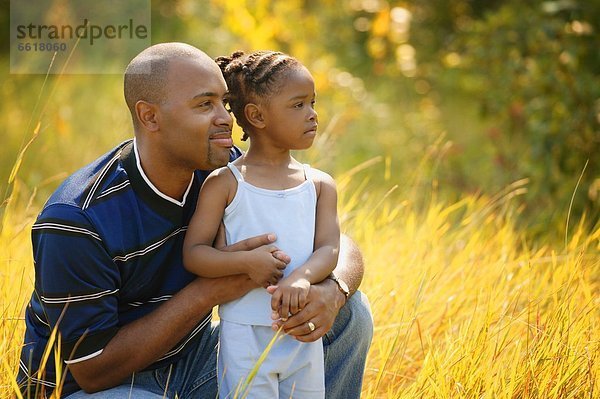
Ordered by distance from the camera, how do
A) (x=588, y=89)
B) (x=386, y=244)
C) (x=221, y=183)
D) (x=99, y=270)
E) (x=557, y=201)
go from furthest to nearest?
(x=557, y=201) < (x=588, y=89) < (x=386, y=244) < (x=221, y=183) < (x=99, y=270)

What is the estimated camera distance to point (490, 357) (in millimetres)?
2666

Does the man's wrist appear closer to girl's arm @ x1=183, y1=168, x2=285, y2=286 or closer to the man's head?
girl's arm @ x1=183, y1=168, x2=285, y2=286

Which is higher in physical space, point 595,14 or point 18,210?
point 595,14

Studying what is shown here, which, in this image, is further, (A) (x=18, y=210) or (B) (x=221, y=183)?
(A) (x=18, y=210)

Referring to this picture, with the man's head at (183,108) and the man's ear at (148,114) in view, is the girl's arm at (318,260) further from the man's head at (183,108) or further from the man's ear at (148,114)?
the man's ear at (148,114)

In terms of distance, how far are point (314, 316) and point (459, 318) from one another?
1.05 m

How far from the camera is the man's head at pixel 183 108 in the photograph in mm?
2533

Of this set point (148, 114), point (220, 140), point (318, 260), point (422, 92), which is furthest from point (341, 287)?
point (422, 92)

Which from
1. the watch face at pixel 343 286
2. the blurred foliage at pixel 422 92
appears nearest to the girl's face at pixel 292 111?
the watch face at pixel 343 286

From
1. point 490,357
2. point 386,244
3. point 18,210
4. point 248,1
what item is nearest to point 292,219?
point 490,357

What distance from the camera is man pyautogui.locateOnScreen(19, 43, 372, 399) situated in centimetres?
239

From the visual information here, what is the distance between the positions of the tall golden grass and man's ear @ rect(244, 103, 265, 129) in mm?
786

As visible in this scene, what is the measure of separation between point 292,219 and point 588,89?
3.32 metres

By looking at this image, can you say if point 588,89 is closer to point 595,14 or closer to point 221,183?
point 595,14
